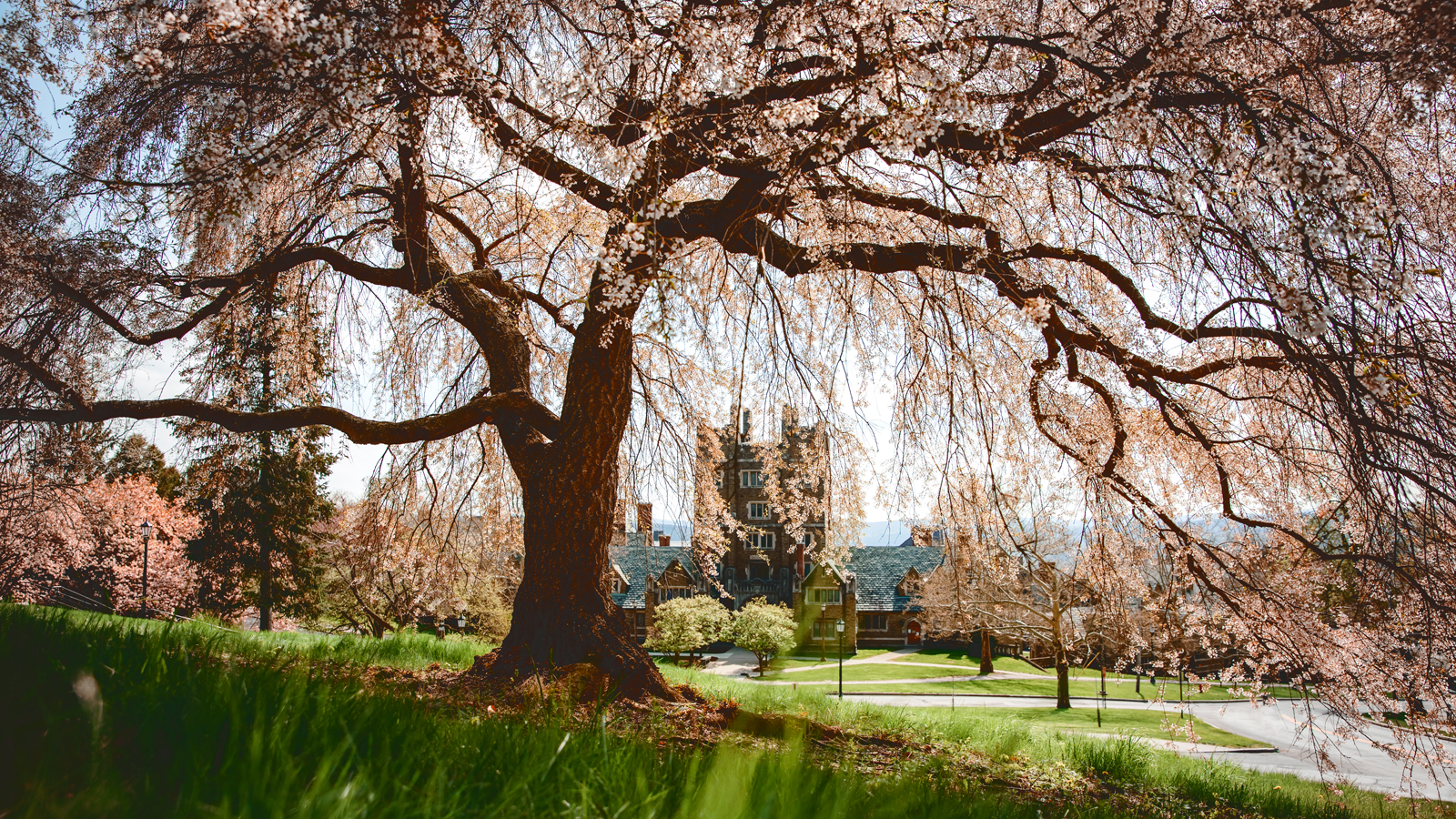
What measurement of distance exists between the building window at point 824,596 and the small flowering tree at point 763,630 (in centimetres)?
971

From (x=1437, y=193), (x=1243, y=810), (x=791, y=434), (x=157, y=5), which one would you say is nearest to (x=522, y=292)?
(x=791, y=434)

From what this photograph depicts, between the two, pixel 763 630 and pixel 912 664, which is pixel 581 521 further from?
pixel 912 664

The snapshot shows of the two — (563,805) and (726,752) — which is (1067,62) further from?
(563,805)

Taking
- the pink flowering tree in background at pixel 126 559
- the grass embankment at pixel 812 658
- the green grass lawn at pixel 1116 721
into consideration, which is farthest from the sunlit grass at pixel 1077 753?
the grass embankment at pixel 812 658

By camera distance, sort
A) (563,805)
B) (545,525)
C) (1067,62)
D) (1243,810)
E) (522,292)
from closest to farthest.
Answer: (563,805) < (1067,62) < (1243,810) < (545,525) < (522,292)

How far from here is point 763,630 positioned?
3294cm

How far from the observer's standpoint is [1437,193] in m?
3.98

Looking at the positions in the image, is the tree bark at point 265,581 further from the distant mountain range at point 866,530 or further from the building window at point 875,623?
the building window at point 875,623

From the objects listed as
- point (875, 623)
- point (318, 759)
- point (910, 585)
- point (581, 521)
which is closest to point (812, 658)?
point (875, 623)

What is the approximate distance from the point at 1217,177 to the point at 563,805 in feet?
14.4

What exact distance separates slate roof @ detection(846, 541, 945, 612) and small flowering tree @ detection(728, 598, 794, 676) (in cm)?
1079

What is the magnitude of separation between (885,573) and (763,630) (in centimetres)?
1538

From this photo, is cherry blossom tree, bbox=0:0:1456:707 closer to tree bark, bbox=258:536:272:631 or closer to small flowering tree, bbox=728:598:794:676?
tree bark, bbox=258:536:272:631

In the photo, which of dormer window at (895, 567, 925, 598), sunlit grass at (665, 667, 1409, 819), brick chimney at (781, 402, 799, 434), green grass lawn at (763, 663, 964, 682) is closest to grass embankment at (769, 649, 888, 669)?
green grass lawn at (763, 663, 964, 682)
